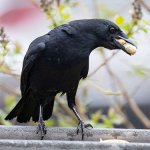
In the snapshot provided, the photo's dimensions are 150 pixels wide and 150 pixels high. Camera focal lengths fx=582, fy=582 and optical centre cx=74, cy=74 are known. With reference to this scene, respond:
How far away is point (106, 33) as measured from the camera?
3775mm

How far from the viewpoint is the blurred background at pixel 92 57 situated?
4150mm

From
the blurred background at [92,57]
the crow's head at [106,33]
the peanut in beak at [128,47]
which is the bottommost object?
the blurred background at [92,57]

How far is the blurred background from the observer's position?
4.15 meters

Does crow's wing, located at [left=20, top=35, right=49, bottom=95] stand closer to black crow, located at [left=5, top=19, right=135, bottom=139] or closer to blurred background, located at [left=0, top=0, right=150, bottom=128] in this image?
black crow, located at [left=5, top=19, right=135, bottom=139]

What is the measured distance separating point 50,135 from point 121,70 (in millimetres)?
3555

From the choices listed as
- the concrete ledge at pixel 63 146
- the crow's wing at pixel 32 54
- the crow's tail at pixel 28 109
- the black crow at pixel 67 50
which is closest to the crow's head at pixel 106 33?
the black crow at pixel 67 50

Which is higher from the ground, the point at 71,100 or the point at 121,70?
the point at 71,100

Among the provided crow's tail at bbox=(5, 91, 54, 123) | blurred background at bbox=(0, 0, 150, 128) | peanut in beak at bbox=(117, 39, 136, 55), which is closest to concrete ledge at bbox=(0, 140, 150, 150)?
peanut in beak at bbox=(117, 39, 136, 55)

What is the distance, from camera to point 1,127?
331cm

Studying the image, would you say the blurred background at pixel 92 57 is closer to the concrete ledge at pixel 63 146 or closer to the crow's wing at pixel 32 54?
the crow's wing at pixel 32 54

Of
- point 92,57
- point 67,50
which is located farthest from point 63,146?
point 92,57

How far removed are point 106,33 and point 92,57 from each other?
10.3 ft

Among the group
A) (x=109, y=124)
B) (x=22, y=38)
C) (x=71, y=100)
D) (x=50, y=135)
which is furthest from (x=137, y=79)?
(x=50, y=135)

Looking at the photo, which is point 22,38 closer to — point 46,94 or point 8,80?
point 8,80
